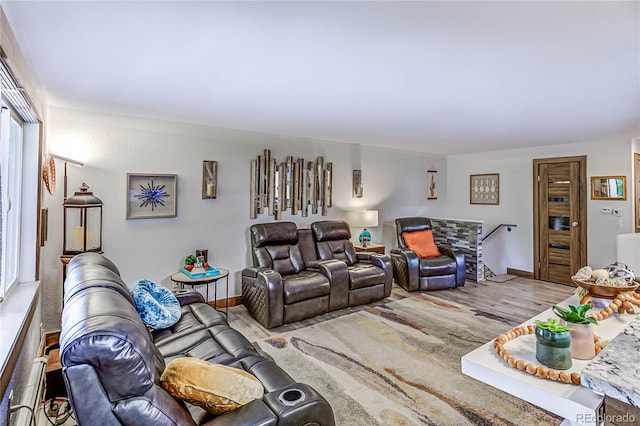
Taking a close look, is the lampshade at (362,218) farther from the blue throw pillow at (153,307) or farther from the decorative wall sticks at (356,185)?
the blue throw pillow at (153,307)

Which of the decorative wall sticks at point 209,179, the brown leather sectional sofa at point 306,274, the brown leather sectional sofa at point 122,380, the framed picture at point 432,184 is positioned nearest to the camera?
the brown leather sectional sofa at point 122,380

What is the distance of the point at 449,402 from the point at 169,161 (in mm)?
3681

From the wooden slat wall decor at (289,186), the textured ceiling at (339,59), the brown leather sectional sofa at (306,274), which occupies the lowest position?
the brown leather sectional sofa at (306,274)

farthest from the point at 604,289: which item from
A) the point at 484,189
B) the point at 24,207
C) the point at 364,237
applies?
the point at 484,189

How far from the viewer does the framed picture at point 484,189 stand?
647cm

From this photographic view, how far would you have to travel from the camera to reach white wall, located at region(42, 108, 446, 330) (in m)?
3.35

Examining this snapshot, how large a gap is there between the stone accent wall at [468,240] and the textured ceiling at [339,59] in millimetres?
2393

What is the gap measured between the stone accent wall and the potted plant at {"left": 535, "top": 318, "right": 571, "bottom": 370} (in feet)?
14.7

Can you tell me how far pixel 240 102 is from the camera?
124 inches

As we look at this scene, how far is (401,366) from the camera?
282 centimetres

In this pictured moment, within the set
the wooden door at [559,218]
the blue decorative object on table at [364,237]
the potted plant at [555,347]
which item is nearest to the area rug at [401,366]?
the potted plant at [555,347]

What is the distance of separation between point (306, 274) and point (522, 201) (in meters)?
4.36

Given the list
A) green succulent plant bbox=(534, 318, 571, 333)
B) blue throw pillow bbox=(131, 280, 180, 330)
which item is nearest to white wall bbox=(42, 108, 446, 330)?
blue throw pillow bbox=(131, 280, 180, 330)

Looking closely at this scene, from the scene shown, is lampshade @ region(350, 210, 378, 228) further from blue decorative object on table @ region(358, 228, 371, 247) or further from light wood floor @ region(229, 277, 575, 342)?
light wood floor @ region(229, 277, 575, 342)
